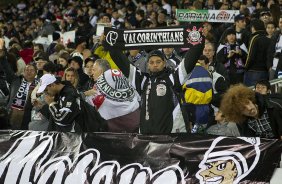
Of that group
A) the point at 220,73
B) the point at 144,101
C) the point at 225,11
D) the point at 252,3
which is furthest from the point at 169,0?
the point at 144,101

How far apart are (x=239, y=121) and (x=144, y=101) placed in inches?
53.3

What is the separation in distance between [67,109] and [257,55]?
4671 millimetres

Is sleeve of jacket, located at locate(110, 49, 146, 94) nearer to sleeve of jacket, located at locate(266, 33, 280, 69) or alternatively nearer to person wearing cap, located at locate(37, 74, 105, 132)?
person wearing cap, located at locate(37, 74, 105, 132)

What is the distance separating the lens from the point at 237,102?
262 inches

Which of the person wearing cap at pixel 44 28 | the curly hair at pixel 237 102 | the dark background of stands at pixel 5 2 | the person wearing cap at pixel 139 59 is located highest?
the dark background of stands at pixel 5 2

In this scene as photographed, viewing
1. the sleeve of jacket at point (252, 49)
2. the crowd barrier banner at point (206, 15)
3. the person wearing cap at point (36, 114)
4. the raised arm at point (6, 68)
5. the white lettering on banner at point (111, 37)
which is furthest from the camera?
the crowd barrier banner at point (206, 15)

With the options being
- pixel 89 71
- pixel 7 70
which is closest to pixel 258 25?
pixel 89 71

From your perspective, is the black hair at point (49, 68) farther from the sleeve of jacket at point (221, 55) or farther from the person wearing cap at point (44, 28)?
the person wearing cap at point (44, 28)

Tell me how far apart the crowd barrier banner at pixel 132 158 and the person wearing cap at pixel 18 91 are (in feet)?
7.93

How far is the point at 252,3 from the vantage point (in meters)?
16.2

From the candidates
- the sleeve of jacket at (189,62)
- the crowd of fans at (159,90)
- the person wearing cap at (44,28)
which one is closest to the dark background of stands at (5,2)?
the person wearing cap at (44,28)

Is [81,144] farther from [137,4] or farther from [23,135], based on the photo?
[137,4]

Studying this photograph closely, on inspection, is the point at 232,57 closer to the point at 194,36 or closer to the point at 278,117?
the point at 194,36

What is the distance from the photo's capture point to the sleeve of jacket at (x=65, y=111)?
803 cm
